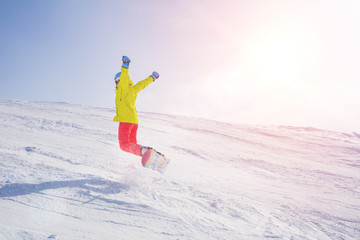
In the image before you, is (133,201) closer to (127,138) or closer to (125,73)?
(127,138)

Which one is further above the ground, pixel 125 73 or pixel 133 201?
pixel 125 73

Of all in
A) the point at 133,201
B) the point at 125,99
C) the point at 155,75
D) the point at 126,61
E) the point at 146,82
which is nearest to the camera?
the point at 133,201

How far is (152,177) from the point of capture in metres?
3.62

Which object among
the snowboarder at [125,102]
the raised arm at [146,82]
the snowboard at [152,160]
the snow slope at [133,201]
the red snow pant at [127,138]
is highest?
the raised arm at [146,82]

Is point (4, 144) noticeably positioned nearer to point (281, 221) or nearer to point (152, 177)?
point (152, 177)

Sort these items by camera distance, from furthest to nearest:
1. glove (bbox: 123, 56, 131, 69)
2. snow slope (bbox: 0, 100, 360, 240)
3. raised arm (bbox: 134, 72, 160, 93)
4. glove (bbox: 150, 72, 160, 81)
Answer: glove (bbox: 150, 72, 160, 81)
raised arm (bbox: 134, 72, 160, 93)
glove (bbox: 123, 56, 131, 69)
snow slope (bbox: 0, 100, 360, 240)

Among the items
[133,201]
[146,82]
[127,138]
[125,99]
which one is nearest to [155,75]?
[146,82]

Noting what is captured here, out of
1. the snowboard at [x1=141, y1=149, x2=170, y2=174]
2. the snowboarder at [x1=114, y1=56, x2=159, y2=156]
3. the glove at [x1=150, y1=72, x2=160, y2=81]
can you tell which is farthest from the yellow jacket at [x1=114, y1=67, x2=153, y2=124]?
the snowboard at [x1=141, y1=149, x2=170, y2=174]

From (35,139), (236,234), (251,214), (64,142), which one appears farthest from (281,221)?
(35,139)

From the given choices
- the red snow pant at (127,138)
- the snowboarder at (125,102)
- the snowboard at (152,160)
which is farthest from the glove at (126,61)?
the snowboard at (152,160)

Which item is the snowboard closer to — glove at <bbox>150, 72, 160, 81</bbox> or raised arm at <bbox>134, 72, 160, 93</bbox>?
raised arm at <bbox>134, 72, 160, 93</bbox>

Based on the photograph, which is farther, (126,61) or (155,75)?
(155,75)

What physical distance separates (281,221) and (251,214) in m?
0.36

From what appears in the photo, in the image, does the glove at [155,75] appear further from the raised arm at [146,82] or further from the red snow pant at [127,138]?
the red snow pant at [127,138]
